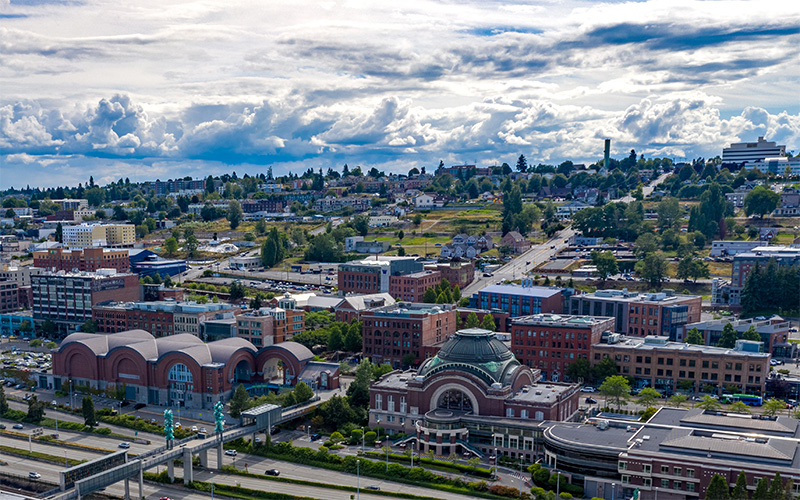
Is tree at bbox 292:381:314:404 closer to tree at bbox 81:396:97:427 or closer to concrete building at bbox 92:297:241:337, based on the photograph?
tree at bbox 81:396:97:427

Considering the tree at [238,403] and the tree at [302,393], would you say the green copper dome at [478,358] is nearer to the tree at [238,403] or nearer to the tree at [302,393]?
the tree at [302,393]

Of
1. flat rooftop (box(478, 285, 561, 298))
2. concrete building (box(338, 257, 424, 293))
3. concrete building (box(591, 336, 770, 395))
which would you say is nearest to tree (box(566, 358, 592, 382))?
concrete building (box(591, 336, 770, 395))

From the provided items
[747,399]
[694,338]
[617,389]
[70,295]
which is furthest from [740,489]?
[70,295]

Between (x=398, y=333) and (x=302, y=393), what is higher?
(x=398, y=333)

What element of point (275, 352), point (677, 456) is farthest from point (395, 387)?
point (677, 456)

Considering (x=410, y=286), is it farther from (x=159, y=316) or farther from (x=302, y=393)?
(x=302, y=393)

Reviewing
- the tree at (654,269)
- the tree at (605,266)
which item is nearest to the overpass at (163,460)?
the tree at (605,266)
